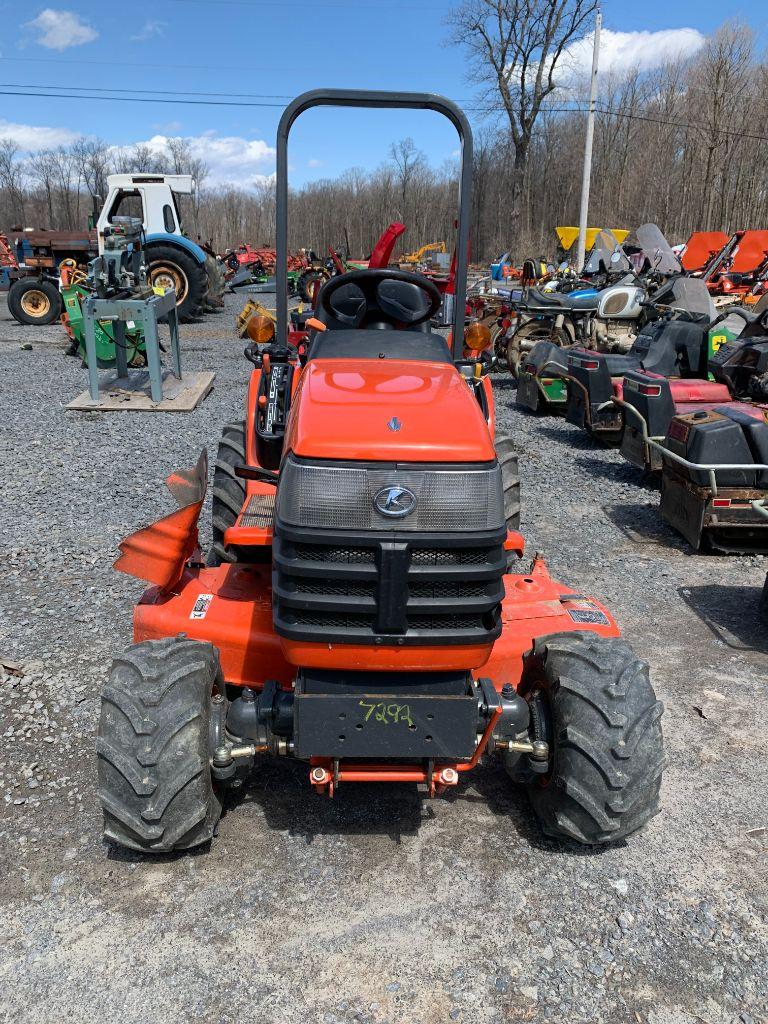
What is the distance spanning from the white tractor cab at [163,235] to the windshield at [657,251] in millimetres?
8148

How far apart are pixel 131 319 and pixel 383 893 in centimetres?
751

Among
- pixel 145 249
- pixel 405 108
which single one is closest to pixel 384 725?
pixel 405 108

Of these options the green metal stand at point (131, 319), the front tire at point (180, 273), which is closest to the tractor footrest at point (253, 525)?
the green metal stand at point (131, 319)

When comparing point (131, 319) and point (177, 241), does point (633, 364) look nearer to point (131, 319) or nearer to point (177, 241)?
point (131, 319)

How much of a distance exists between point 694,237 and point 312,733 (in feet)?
65.8

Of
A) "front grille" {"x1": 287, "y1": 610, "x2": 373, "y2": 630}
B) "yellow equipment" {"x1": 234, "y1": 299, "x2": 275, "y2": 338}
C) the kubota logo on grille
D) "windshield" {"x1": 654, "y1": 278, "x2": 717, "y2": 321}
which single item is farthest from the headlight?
"yellow equipment" {"x1": 234, "y1": 299, "x2": 275, "y2": 338}

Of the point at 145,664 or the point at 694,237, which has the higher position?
the point at 694,237

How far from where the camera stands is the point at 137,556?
2852 mm

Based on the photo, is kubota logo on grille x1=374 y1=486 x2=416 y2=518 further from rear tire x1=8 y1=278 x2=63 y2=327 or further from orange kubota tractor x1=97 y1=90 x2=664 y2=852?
rear tire x1=8 y1=278 x2=63 y2=327

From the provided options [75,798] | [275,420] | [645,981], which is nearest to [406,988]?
[645,981]

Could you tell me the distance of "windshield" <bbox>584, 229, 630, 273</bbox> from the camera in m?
13.6

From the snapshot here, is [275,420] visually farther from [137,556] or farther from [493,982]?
[493,982]

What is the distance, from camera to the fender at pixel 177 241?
586 inches

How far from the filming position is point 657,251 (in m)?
13.3
